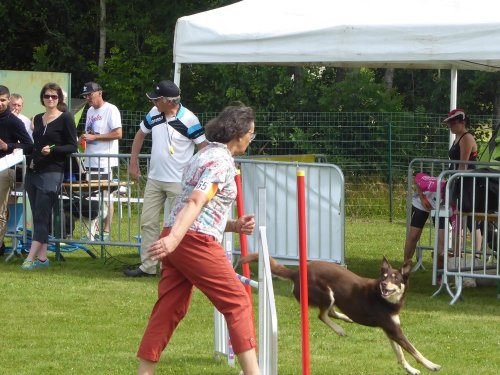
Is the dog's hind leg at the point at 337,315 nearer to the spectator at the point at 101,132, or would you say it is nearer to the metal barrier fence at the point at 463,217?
the metal barrier fence at the point at 463,217

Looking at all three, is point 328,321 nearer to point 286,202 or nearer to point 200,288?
point 200,288

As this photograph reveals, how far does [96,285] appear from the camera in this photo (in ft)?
36.6

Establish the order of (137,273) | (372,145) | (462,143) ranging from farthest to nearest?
(372,145) → (462,143) → (137,273)

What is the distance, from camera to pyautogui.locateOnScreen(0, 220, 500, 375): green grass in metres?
7.72

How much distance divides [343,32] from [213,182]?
15.1 feet

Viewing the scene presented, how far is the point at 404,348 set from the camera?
7492mm

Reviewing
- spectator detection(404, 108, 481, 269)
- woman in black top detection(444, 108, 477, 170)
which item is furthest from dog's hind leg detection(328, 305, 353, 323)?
woman in black top detection(444, 108, 477, 170)

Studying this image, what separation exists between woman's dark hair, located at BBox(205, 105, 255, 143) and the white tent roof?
4.06m

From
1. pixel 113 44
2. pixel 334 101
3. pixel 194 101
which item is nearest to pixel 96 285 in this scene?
pixel 334 101

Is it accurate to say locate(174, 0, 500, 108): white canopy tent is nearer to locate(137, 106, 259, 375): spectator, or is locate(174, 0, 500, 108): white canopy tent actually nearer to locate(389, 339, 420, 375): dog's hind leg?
locate(389, 339, 420, 375): dog's hind leg

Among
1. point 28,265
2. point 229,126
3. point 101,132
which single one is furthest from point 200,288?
point 101,132

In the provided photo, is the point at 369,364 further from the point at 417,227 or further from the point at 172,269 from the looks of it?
the point at 417,227

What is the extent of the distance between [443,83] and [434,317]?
17154mm

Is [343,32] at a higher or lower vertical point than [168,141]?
higher
